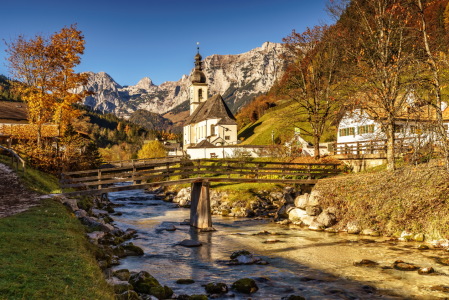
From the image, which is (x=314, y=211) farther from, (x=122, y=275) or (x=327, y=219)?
(x=122, y=275)

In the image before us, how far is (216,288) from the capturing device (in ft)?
41.9

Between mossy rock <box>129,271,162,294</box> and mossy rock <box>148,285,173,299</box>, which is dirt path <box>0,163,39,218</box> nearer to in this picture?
mossy rock <box>129,271,162,294</box>

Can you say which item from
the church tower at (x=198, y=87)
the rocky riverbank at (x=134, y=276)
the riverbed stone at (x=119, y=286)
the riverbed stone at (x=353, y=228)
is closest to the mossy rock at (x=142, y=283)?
the rocky riverbank at (x=134, y=276)

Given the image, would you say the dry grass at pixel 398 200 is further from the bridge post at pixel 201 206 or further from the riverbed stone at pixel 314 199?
the bridge post at pixel 201 206

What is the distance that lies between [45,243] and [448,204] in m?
19.7

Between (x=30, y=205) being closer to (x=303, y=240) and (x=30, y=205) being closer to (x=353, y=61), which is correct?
(x=303, y=240)

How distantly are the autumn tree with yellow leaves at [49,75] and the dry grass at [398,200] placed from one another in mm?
25194

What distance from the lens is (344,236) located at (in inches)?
868

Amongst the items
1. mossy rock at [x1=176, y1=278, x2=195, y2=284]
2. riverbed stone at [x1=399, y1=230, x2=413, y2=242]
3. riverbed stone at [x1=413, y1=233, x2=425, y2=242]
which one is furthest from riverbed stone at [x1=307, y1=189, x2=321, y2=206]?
mossy rock at [x1=176, y1=278, x2=195, y2=284]

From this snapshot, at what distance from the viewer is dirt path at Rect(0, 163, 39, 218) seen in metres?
16.4

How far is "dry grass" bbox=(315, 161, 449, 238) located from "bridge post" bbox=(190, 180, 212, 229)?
28.4 ft

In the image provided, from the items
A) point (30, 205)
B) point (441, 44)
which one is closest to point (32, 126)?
point (30, 205)

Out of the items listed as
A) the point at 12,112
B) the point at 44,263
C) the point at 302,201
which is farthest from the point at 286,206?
the point at 12,112

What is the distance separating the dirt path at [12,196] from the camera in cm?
1639
